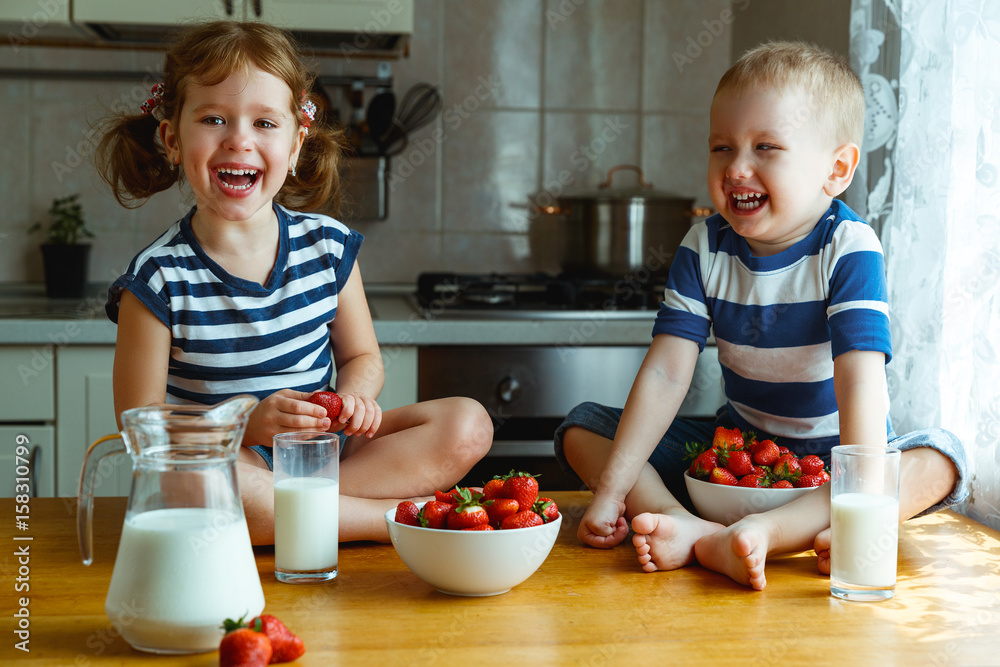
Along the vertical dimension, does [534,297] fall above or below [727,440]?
above

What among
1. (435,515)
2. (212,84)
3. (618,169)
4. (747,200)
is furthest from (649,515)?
(618,169)

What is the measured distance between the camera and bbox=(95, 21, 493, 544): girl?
3.65 ft

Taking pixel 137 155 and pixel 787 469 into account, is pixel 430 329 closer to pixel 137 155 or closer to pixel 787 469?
pixel 137 155

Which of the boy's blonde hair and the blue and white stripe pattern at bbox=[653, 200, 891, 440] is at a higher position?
the boy's blonde hair

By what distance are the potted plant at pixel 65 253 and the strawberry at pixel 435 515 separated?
1.63 m

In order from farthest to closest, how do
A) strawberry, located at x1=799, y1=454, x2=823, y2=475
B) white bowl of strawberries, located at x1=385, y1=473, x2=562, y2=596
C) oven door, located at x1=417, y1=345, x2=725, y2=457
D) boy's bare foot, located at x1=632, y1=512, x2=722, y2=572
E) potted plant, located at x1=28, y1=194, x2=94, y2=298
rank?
potted plant, located at x1=28, y1=194, x2=94, y2=298 < oven door, located at x1=417, y1=345, x2=725, y2=457 < strawberry, located at x1=799, y1=454, x2=823, y2=475 < boy's bare foot, located at x1=632, y1=512, x2=722, y2=572 < white bowl of strawberries, located at x1=385, y1=473, x2=562, y2=596

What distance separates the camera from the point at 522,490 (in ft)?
2.79

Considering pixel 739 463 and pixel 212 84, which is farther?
pixel 212 84

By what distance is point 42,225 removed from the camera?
226 centimetres

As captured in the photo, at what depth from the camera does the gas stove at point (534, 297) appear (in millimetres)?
1891

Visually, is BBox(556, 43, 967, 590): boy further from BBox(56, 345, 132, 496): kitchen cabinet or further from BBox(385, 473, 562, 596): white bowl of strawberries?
BBox(56, 345, 132, 496): kitchen cabinet

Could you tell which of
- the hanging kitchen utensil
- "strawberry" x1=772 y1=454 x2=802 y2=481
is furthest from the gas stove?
"strawberry" x1=772 y1=454 x2=802 y2=481

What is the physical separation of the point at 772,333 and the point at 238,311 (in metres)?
0.69

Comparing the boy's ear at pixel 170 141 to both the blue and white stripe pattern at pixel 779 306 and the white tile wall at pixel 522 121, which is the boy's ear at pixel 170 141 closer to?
the blue and white stripe pattern at pixel 779 306
